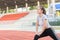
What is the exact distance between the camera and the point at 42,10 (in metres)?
6.24

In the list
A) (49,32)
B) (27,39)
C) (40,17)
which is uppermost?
(40,17)

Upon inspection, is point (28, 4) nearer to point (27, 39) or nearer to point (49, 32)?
point (27, 39)

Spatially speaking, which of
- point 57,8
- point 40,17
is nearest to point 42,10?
point 40,17

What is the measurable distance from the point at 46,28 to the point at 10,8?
161 feet

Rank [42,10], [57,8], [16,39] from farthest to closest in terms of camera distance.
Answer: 1. [57,8]
2. [16,39]
3. [42,10]

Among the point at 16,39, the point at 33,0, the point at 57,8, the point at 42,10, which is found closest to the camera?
the point at 42,10

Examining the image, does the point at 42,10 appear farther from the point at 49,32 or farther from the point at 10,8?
the point at 10,8

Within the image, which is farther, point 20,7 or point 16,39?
point 20,7

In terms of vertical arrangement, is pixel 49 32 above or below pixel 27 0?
below

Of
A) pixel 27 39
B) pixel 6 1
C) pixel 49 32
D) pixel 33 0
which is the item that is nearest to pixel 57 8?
pixel 27 39

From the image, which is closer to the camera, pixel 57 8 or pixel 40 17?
pixel 40 17

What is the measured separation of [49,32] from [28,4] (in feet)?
153

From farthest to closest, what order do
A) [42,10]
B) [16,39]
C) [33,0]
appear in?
1. [33,0]
2. [16,39]
3. [42,10]

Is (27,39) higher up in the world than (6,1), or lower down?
lower down
